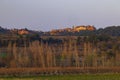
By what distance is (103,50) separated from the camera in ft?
182

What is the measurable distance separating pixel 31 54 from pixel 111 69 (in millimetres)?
10712

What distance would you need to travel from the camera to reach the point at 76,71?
39031 millimetres

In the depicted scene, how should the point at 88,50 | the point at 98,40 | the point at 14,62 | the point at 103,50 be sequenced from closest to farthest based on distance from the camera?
the point at 14,62 → the point at 88,50 → the point at 103,50 → the point at 98,40

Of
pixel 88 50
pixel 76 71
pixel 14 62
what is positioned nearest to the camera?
pixel 76 71

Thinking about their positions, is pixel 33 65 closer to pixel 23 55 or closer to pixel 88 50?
pixel 23 55

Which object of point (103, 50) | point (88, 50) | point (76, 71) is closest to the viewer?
point (76, 71)

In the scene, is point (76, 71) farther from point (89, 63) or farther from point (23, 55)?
point (23, 55)

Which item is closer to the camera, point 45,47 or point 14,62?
point 14,62

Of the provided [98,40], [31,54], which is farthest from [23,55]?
[98,40]

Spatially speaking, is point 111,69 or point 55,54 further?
point 55,54

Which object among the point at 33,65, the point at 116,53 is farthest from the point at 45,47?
the point at 116,53

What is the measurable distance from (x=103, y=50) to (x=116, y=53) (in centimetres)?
614

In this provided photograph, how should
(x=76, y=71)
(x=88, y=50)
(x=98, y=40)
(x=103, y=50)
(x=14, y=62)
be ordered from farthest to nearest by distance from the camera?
1. (x=98, y=40)
2. (x=103, y=50)
3. (x=88, y=50)
4. (x=14, y=62)
5. (x=76, y=71)

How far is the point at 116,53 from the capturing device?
49.5 meters
